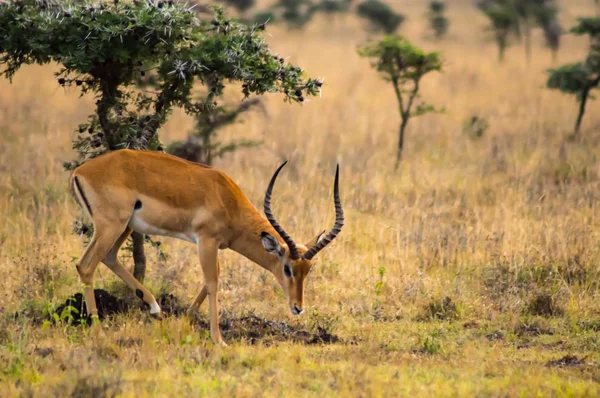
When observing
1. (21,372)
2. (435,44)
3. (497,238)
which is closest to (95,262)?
(21,372)

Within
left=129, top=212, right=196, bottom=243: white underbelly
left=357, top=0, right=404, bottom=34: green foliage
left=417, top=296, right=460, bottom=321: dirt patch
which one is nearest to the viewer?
left=129, top=212, right=196, bottom=243: white underbelly

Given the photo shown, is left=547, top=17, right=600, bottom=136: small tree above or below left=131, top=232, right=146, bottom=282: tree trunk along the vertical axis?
above

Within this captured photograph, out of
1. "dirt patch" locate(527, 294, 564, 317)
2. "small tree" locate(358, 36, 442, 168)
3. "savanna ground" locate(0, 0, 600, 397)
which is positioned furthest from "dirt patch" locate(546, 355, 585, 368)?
"small tree" locate(358, 36, 442, 168)

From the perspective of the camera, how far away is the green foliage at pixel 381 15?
34.2 m

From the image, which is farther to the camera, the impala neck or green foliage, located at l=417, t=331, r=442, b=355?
the impala neck

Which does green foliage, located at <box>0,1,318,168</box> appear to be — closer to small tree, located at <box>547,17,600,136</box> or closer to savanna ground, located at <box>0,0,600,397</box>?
savanna ground, located at <box>0,0,600,397</box>

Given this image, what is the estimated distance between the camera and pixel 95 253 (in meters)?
6.85

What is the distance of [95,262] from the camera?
6.91 m

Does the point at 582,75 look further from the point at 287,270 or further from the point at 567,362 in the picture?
the point at 287,270

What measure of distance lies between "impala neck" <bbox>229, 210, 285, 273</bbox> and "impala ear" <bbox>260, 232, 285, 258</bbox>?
22cm

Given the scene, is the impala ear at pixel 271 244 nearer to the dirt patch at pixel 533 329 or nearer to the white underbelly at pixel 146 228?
the white underbelly at pixel 146 228

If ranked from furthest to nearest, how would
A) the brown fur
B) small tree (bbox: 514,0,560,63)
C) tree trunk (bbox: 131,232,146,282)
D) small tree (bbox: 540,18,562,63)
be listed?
1. small tree (bbox: 514,0,560,63)
2. small tree (bbox: 540,18,562,63)
3. tree trunk (bbox: 131,232,146,282)
4. the brown fur

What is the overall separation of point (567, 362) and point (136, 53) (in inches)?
165

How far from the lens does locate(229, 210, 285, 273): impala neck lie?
23.6 feet
